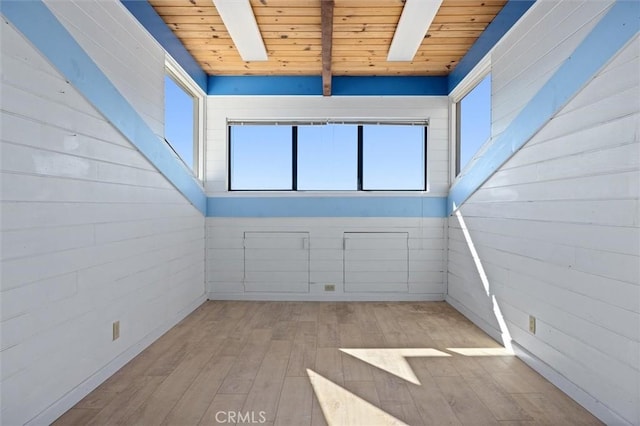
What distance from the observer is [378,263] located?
14.1 feet

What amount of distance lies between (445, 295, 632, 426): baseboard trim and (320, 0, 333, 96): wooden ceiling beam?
281 cm

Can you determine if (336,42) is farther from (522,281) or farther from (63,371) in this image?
(63,371)

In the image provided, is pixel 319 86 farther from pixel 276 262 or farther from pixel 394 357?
pixel 394 357

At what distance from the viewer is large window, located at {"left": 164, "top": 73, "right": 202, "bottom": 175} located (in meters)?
3.48

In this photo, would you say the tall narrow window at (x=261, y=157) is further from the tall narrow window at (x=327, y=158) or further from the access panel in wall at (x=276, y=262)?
the access panel in wall at (x=276, y=262)

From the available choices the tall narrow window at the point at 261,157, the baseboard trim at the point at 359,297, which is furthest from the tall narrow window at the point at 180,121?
the baseboard trim at the point at 359,297

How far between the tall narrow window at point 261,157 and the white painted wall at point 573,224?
92.7 inches

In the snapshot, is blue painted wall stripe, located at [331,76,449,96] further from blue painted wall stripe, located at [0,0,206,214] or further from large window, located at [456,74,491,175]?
blue painted wall stripe, located at [0,0,206,214]

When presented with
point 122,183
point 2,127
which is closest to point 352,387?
point 122,183

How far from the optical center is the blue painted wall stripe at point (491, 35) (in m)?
2.76

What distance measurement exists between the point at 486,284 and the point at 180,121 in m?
3.45

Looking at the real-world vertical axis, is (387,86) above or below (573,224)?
above

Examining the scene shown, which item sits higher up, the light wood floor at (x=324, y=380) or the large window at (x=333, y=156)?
the large window at (x=333, y=156)

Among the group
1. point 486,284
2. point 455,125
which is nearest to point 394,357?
point 486,284
